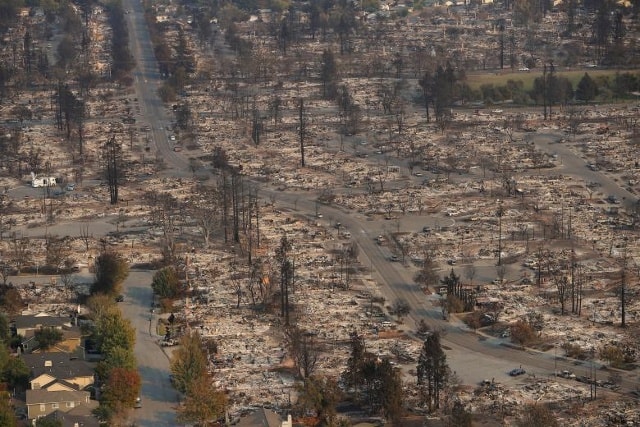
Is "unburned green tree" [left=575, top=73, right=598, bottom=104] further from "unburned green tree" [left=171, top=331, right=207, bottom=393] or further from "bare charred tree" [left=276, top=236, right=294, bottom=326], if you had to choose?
"unburned green tree" [left=171, top=331, right=207, bottom=393]

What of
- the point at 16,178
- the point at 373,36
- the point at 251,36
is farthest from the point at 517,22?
the point at 16,178

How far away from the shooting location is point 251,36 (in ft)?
301

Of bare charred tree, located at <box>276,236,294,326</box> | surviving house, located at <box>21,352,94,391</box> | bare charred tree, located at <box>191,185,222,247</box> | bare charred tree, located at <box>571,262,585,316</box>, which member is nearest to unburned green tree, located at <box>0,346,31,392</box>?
surviving house, located at <box>21,352,94,391</box>

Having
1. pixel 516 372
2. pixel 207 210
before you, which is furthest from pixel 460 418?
pixel 207 210

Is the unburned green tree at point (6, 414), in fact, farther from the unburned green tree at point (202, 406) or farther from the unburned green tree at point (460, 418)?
the unburned green tree at point (460, 418)

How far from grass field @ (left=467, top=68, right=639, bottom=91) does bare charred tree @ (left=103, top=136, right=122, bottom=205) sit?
2196 centimetres

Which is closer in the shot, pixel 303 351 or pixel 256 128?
pixel 303 351

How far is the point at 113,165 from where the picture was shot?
5453cm

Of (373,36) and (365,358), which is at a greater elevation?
(373,36)

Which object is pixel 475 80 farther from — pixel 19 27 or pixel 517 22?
pixel 19 27

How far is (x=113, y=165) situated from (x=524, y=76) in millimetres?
30278

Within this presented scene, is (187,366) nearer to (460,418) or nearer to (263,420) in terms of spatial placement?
(263,420)

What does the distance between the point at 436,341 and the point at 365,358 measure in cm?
206

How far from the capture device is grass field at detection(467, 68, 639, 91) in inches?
2880
